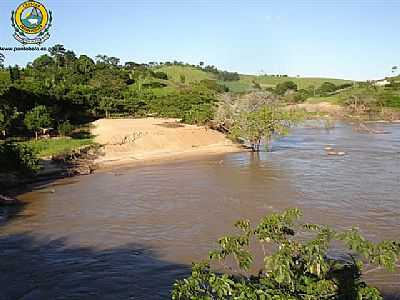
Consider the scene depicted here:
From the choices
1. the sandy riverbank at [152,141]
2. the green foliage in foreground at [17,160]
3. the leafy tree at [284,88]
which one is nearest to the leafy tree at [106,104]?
the sandy riverbank at [152,141]

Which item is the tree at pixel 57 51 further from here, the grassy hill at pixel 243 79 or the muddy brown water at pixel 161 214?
the muddy brown water at pixel 161 214

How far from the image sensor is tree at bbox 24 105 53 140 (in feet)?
118

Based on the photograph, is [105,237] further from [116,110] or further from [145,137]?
[116,110]

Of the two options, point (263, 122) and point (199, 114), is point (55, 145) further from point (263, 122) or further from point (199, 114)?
point (199, 114)

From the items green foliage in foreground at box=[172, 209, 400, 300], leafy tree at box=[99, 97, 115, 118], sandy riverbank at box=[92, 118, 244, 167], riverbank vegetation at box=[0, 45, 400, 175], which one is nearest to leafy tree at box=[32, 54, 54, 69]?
riverbank vegetation at box=[0, 45, 400, 175]

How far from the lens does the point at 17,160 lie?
963 inches

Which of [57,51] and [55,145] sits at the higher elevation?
[57,51]

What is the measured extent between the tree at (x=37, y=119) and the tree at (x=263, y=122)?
51.0ft

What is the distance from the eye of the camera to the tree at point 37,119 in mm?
35875

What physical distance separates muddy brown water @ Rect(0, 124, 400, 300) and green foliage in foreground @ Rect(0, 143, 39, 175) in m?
1.54

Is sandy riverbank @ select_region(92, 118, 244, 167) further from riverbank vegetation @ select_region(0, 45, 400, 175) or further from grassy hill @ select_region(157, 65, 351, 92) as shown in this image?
grassy hill @ select_region(157, 65, 351, 92)

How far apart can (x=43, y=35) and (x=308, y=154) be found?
859 inches

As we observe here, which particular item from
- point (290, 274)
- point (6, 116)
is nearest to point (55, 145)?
point (6, 116)

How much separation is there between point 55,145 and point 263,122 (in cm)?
1595
